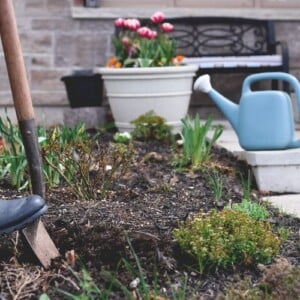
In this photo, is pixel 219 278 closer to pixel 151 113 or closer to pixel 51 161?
pixel 51 161

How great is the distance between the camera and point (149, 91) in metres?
5.60

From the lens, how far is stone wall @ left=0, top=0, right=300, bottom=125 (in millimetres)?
6660

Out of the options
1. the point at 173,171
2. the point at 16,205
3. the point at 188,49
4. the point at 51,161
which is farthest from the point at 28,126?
the point at 188,49

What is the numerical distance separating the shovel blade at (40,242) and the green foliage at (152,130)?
2.90 meters

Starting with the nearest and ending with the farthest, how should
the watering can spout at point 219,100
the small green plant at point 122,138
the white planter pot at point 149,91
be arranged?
the watering can spout at point 219,100
the small green plant at point 122,138
the white planter pot at point 149,91

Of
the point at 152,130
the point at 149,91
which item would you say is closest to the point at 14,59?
the point at 152,130

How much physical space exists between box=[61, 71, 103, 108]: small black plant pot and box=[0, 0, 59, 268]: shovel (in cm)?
359

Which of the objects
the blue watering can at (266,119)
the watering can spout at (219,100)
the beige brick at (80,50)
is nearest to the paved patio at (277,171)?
the blue watering can at (266,119)

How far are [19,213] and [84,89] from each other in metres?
3.98

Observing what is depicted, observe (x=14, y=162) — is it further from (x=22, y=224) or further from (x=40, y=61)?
(x=40, y=61)

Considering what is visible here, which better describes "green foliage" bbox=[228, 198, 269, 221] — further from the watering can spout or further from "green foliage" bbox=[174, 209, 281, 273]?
the watering can spout

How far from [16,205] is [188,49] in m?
4.64

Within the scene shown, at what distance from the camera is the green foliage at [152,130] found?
5312 millimetres

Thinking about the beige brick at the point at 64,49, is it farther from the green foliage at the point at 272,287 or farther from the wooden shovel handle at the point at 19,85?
the green foliage at the point at 272,287
